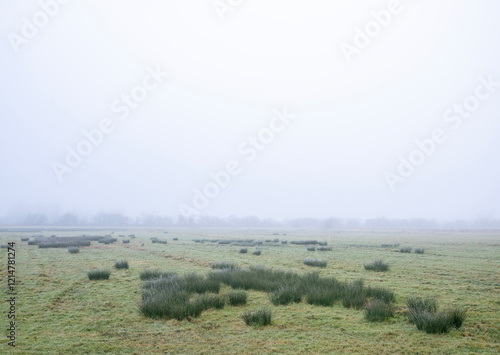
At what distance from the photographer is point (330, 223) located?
6280 inches

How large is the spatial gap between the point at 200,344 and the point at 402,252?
2454 cm

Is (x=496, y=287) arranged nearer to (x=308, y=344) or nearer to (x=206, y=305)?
(x=308, y=344)

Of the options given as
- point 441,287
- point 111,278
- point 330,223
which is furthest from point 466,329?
point 330,223

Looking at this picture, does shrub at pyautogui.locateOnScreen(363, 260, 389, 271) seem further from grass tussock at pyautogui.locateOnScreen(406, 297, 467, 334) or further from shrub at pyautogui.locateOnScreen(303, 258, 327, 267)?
grass tussock at pyautogui.locateOnScreen(406, 297, 467, 334)

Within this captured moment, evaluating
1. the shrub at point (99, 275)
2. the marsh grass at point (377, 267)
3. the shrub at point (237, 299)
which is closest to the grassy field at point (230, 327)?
the shrub at point (237, 299)

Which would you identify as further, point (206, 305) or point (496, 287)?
point (496, 287)

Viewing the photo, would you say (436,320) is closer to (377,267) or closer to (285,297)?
(285,297)

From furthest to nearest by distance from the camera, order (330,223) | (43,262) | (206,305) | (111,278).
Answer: (330,223) < (43,262) < (111,278) < (206,305)

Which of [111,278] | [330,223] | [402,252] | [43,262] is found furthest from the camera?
[330,223]

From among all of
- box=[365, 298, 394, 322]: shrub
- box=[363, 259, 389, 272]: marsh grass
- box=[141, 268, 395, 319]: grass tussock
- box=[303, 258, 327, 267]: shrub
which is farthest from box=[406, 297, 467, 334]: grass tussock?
box=[303, 258, 327, 267]: shrub

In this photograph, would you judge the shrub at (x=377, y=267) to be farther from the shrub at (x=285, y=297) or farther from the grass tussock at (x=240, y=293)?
the shrub at (x=285, y=297)

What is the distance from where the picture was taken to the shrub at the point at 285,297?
953 cm

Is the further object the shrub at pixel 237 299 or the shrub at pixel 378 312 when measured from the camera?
the shrub at pixel 237 299

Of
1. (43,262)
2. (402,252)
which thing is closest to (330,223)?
(402,252)
